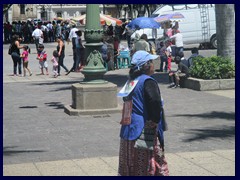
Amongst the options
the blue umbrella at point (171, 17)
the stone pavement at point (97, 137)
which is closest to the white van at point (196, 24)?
the blue umbrella at point (171, 17)

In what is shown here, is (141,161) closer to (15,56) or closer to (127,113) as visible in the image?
(127,113)

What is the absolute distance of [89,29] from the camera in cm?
1306

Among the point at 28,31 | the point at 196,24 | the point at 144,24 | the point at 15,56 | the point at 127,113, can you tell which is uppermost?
the point at 28,31

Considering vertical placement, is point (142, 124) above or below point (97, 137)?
above

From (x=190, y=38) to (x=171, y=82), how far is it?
14.7m

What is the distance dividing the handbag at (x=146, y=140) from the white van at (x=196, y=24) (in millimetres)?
25195

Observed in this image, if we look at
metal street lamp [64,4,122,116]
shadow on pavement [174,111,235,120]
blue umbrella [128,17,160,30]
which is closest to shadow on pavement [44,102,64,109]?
metal street lamp [64,4,122,116]

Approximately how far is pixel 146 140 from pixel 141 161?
0.24 m

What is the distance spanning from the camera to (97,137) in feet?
33.6

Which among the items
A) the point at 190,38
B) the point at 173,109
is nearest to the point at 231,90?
the point at 173,109

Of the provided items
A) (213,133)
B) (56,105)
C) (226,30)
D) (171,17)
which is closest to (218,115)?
(213,133)

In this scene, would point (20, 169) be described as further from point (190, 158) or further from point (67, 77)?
point (67, 77)

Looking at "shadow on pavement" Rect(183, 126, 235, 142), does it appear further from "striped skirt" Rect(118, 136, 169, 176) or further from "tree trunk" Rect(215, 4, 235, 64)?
"tree trunk" Rect(215, 4, 235, 64)

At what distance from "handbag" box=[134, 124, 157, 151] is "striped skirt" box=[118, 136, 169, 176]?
6 cm
